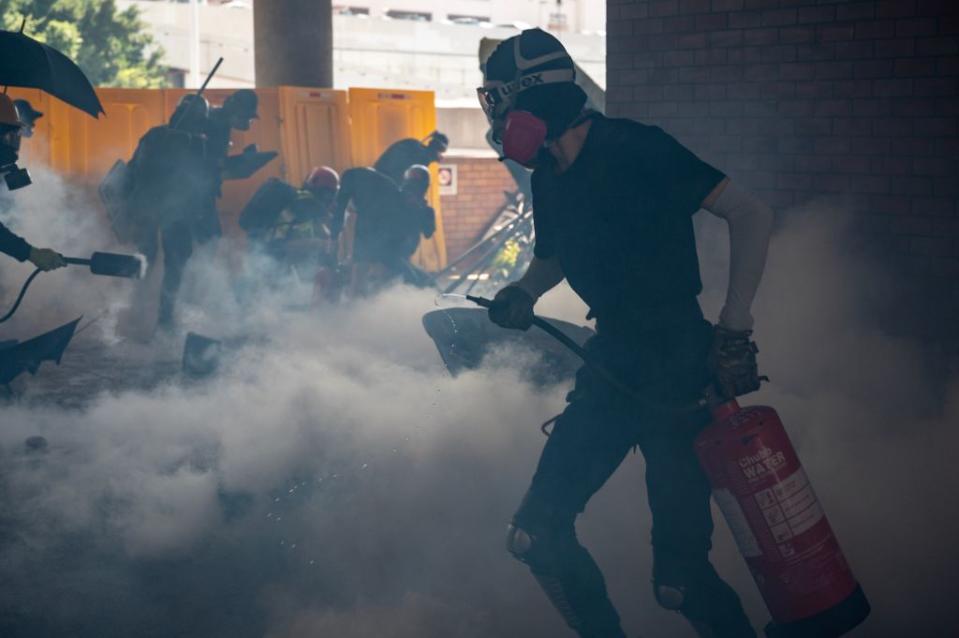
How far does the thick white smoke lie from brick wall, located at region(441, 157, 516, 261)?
8.35 m

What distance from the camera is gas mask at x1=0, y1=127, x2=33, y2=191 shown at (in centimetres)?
599

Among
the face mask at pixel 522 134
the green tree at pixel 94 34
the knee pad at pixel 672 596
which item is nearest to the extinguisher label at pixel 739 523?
the knee pad at pixel 672 596

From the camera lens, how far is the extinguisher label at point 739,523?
3.19 metres

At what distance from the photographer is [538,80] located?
337cm

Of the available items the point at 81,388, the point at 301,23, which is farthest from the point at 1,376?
the point at 301,23

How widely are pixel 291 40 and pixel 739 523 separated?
1424 centimetres

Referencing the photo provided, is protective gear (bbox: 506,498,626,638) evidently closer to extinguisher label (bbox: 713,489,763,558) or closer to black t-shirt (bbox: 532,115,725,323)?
extinguisher label (bbox: 713,489,763,558)

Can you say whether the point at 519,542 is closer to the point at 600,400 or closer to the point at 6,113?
the point at 600,400

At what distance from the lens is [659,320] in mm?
3287

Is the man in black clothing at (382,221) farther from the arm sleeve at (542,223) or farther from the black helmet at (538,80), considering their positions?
the black helmet at (538,80)

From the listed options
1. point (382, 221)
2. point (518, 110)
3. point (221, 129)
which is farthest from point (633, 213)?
point (221, 129)

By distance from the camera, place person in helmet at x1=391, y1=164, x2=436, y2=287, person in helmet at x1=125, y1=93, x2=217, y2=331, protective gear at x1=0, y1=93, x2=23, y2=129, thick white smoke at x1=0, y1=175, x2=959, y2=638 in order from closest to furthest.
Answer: thick white smoke at x1=0, y1=175, x2=959, y2=638 → protective gear at x1=0, y1=93, x2=23, y2=129 → person in helmet at x1=125, y1=93, x2=217, y2=331 → person in helmet at x1=391, y1=164, x2=436, y2=287

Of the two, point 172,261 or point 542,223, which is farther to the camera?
point 172,261

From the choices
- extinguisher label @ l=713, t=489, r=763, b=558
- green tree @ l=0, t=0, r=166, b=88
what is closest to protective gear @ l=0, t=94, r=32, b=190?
extinguisher label @ l=713, t=489, r=763, b=558
